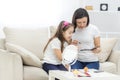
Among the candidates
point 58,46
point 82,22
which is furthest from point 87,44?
point 58,46

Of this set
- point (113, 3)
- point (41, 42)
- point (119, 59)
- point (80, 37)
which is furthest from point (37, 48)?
point (113, 3)

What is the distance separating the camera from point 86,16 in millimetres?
3383

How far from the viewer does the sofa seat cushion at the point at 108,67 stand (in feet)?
13.0

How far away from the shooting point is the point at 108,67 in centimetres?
400

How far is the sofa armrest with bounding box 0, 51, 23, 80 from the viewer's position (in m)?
3.29

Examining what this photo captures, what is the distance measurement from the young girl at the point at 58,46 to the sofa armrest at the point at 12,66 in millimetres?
305

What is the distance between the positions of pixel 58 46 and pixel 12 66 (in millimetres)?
569

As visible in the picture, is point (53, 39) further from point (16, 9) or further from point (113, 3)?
point (113, 3)

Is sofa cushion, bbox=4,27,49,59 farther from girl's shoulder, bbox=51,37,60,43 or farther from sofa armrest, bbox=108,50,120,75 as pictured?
sofa armrest, bbox=108,50,120,75

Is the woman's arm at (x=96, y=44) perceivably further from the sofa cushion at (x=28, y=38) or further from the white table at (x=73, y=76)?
the sofa cushion at (x=28, y=38)

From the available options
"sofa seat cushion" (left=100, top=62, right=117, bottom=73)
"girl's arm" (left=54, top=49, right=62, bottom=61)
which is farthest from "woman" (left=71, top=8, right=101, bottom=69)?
"sofa seat cushion" (left=100, top=62, right=117, bottom=73)

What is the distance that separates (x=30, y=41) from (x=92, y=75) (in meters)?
1.45

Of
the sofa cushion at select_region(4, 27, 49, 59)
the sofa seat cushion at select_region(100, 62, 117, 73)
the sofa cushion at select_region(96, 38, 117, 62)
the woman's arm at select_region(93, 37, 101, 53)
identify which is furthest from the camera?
the sofa cushion at select_region(96, 38, 117, 62)

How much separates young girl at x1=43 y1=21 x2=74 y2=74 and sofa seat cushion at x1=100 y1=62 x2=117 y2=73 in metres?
0.85
